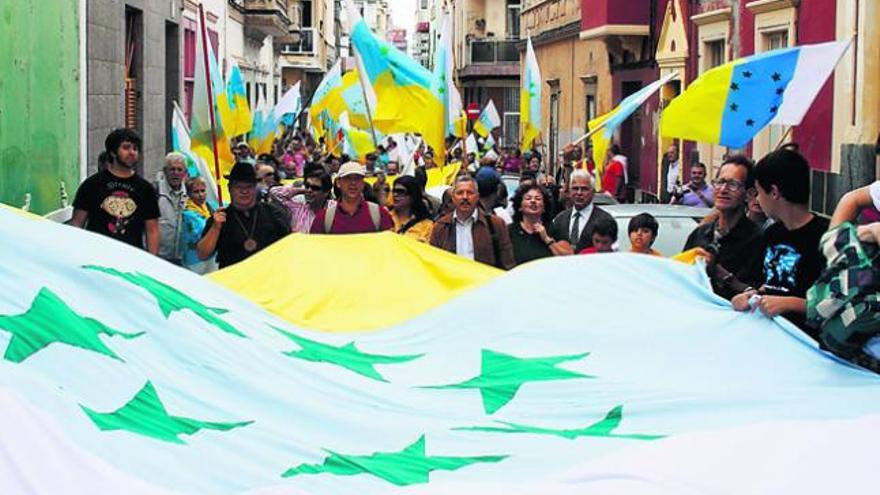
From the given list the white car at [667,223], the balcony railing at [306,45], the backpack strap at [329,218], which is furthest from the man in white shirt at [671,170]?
the balcony railing at [306,45]

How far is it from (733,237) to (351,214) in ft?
9.19

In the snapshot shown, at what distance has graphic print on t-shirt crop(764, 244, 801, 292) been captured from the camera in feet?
20.3

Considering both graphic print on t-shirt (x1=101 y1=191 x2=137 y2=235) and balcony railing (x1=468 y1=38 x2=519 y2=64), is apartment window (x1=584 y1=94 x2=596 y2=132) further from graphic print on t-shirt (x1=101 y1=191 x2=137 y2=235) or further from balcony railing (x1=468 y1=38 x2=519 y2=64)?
balcony railing (x1=468 y1=38 x2=519 y2=64)

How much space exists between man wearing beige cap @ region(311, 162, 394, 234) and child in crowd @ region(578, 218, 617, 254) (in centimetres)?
146

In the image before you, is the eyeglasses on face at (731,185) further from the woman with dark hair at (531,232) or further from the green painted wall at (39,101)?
the green painted wall at (39,101)

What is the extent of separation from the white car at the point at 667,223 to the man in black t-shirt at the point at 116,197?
118 inches

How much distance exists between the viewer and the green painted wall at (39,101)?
1297 cm

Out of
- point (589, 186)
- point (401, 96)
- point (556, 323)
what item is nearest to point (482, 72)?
point (401, 96)

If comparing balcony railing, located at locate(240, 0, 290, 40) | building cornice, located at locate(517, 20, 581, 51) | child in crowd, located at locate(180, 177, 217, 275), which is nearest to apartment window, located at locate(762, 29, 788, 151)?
child in crowd, located at locate(180, 177, 217, 275)

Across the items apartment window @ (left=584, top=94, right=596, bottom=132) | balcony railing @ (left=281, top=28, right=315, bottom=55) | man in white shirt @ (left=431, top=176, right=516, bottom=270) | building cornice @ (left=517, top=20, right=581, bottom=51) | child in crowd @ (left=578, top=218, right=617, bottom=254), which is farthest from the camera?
balcony railing @ (left=281, top=28, right=315, bottom=55)

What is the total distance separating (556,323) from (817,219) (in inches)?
47.6

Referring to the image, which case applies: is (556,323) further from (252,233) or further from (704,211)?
(704,211)

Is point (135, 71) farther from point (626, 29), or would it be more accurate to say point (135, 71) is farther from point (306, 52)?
point (306, 52)

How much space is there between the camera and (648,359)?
6.29 meters
